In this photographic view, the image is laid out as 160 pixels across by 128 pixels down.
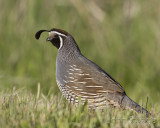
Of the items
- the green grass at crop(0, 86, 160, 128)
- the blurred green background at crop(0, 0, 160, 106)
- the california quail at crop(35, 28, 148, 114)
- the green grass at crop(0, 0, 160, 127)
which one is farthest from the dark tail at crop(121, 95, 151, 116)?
the blurred green background at crop(0, 0, 160, 106)

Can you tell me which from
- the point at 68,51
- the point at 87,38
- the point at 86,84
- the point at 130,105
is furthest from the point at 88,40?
the point at 130,105

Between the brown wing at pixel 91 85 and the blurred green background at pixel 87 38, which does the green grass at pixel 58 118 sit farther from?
the blurred green background at pixel 87 38

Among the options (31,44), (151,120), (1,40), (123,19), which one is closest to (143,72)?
(123,19)

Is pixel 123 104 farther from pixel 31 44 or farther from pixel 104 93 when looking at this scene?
pixel 31 44

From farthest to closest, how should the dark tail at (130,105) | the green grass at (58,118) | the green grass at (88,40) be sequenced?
the green grass at (88,40) < the dark tail at (130,105) < the green grass at (58,118)

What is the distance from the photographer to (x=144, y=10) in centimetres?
717

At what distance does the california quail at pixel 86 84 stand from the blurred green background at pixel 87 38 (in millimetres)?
2347

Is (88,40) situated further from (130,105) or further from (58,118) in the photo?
(58,118)

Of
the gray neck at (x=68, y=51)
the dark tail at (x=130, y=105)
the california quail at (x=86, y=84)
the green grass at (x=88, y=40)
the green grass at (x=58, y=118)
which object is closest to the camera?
the green grass at (x=58, y=118)

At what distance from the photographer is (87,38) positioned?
7.30 meters

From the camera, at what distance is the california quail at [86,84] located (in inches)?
151

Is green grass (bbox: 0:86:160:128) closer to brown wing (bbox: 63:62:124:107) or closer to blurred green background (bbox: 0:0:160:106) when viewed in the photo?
brown wing (bbox: 63:62:124:107)

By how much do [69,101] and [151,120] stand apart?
1.05 m

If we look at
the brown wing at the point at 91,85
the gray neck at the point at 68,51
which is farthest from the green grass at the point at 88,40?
the brown wing at the point at 91,85
